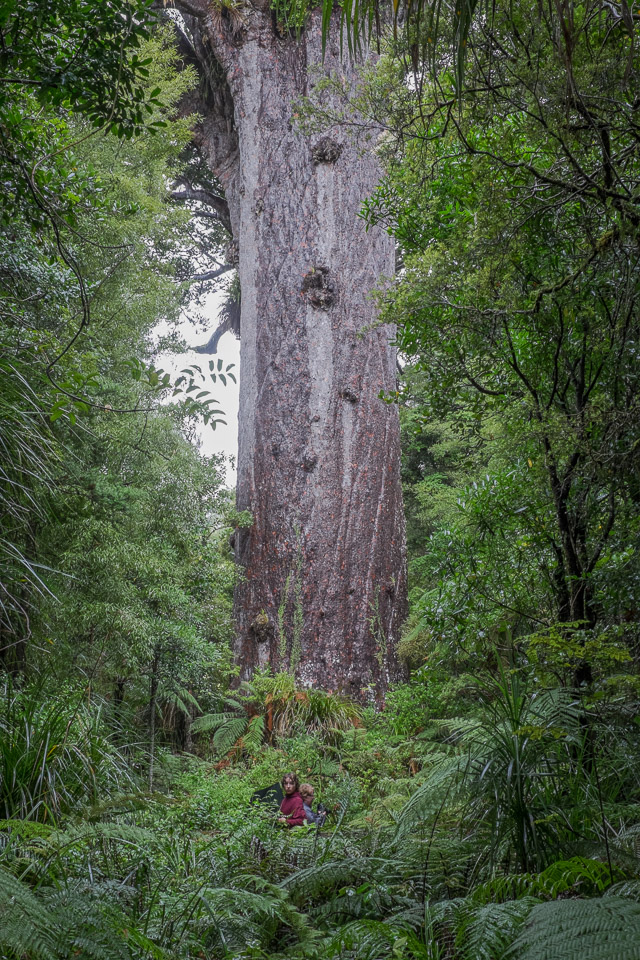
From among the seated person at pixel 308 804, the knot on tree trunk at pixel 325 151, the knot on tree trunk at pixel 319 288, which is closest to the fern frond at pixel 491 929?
the seated person at pixel 308 804

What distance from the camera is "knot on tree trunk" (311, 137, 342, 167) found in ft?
28.0

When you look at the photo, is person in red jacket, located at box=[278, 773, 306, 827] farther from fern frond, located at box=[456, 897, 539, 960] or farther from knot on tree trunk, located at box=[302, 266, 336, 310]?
knot on tree trunk, located at box=[302, 266, 336, 310]

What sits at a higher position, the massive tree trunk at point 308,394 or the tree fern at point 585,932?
the massive tree trunk at point 308,394

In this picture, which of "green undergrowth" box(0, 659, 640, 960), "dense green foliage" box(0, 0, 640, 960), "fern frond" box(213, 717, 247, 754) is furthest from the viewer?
"fern frond" box(213, 717, 247, 754)

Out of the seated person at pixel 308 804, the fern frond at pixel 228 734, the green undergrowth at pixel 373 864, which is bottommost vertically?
the seated person at pixel 308 804

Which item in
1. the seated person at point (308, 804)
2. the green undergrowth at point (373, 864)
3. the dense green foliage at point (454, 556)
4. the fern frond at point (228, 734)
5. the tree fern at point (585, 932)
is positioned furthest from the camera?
the fern frond at point (228, 734)

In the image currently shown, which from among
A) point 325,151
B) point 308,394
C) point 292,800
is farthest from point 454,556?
point 325,151

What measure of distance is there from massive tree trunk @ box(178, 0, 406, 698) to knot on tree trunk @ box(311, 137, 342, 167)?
2 centimetres

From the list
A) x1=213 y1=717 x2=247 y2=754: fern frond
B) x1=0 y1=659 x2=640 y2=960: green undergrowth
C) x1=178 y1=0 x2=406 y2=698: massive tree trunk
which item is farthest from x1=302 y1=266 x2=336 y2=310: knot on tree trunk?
x1=0 y1=659 x2=640 y2=960: green undergrowth

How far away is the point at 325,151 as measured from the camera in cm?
858

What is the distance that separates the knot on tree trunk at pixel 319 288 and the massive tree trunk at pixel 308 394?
15 mm

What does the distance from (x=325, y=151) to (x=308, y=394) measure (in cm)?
290

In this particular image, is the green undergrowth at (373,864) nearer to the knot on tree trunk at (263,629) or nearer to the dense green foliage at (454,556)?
the dense green foliage at (454,556)

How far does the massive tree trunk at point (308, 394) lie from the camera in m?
7.86
